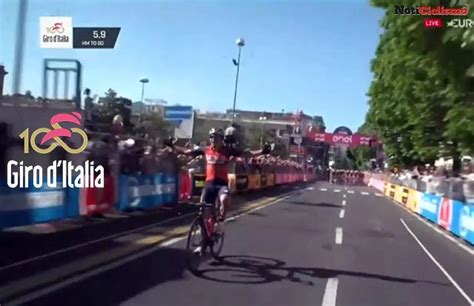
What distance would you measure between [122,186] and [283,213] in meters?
6.19

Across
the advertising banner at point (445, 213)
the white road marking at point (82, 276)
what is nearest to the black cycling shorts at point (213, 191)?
the white road marking at point (82, 276)

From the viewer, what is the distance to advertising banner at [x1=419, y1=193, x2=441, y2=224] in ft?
69.4

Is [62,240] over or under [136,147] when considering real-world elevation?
under

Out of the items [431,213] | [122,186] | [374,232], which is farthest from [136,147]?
[431,213]

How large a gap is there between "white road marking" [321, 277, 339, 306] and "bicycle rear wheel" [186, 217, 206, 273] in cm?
181

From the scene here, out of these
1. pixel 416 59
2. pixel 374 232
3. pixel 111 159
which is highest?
pixel 416 59

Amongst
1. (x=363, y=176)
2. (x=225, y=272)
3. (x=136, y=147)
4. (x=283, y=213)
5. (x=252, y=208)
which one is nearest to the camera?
(x=225, y=272)

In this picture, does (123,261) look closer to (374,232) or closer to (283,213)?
(374,232)

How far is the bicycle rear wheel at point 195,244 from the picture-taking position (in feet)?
29.1

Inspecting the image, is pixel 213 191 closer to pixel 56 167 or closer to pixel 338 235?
pixel 56 167

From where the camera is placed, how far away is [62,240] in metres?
11.0

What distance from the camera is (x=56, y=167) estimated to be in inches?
495

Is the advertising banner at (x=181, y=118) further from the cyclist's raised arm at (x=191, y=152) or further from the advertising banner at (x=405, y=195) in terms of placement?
the cyclist's raised arm at (x=191, y=152)

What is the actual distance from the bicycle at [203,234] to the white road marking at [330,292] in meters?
1.81
